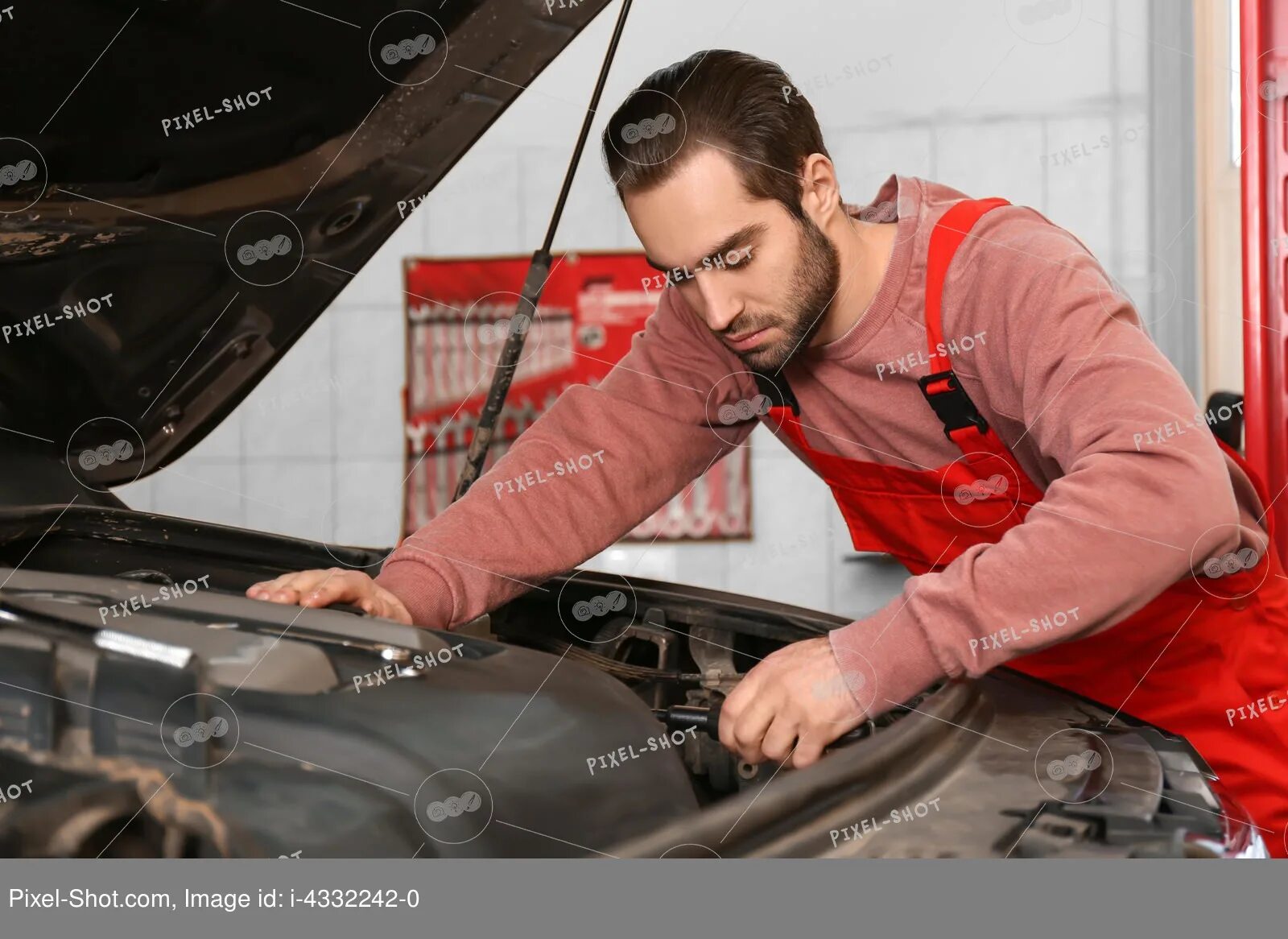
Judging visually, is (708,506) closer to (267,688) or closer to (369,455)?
(369,455)

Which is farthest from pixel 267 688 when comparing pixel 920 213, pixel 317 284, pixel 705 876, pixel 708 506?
pixel 708 506

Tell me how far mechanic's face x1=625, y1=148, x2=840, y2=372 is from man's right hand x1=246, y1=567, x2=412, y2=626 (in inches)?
15.1

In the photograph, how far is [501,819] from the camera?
64cm

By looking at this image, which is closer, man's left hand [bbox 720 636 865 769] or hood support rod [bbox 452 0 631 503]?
man's left hand [bbox 720 636 865 769]

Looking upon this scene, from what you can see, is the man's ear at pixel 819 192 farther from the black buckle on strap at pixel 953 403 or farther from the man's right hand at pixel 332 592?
the man's right hand at pixel 332 592

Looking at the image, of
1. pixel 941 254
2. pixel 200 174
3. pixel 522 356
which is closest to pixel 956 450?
pixel 941 254

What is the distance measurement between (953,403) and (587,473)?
38 cm

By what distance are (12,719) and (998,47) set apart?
2896 millimetres

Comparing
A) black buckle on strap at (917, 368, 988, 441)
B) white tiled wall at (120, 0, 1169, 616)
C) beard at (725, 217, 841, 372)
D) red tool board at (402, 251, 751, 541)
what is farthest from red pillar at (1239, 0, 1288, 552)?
red tool board at (402, 251, 751, 541)

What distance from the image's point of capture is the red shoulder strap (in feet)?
3.21

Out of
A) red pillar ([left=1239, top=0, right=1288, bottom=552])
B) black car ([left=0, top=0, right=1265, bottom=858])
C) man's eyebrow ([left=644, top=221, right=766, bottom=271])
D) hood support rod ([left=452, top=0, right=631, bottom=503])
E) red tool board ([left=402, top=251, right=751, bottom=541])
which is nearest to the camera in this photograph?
black car ([left=0, top=0, right=1265, bottom=858])

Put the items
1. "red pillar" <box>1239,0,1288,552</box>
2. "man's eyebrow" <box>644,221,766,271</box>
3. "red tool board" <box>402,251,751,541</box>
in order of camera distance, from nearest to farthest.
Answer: "man's eyebrow" <box>644,221,766,271</box>
"red pillar" <box>1239,0,1288,552</box>
"red tool board" <box>402,251,751,541</box>

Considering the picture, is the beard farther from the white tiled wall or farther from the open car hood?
the white tiled wall

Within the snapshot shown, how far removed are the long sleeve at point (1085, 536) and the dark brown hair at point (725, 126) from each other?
308 millimetres
